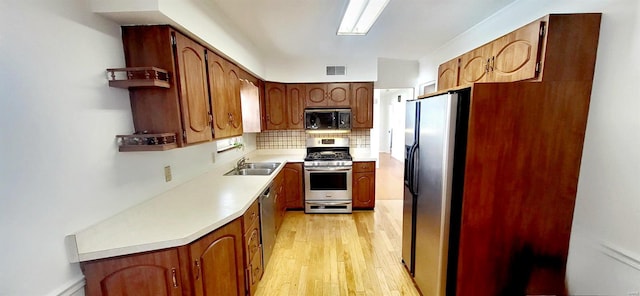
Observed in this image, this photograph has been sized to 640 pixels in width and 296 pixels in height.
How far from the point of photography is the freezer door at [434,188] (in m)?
1.50

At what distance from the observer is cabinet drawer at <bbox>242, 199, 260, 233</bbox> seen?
171 centimetres

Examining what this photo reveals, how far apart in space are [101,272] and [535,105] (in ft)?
8.55

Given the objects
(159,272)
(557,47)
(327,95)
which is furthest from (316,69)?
(159,272)

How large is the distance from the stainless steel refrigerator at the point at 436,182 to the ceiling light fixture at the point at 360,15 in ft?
2.62

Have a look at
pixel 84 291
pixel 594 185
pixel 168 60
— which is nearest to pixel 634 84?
pixel 594 185

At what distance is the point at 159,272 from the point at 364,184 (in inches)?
113

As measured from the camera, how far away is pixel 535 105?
1.42 meters

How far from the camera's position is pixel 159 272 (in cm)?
121

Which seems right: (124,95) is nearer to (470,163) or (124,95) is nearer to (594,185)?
(470,163)

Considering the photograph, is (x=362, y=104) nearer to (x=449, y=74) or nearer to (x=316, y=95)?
(x=316, y=95)

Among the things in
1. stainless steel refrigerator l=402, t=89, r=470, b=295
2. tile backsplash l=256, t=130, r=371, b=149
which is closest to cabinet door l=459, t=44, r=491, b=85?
stainless steel refrigerator l=402, t=89, r=470, b=295

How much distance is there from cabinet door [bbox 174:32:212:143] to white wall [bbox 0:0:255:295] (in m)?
0.34

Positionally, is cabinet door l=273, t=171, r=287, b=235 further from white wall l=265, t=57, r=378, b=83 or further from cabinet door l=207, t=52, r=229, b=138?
white wall l=265, t=57, r=378, b=83

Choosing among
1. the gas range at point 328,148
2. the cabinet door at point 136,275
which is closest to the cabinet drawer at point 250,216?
the cabinet door at point 136,275
